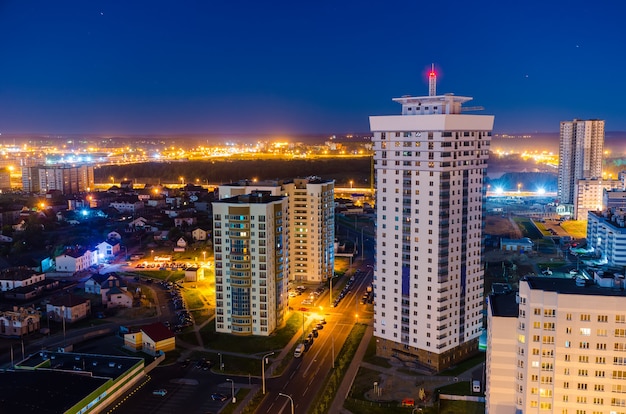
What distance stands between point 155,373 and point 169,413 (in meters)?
7.06

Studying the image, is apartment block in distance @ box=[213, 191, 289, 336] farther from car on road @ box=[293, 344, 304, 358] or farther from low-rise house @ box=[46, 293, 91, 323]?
low-rise house @ box=[46, 293, 91, 323]

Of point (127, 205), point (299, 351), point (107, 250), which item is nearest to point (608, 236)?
point (299, 351)

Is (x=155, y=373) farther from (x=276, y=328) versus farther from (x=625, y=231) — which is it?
(x=625, y=231)

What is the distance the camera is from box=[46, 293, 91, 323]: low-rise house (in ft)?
183

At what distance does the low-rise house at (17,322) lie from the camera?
2050 inches

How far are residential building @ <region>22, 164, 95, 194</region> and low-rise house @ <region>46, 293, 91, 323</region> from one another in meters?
102

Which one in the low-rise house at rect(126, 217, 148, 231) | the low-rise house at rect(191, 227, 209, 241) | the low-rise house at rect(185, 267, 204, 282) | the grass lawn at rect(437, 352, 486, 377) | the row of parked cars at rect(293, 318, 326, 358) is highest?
the low-rise house at rect(126, 217, 148, 231)

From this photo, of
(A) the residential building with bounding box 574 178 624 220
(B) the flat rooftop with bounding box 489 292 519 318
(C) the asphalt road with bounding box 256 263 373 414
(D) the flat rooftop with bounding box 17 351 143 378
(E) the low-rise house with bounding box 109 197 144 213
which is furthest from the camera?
(E) the low-rise house with bounding box 109 197 144 213

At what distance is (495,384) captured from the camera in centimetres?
3412

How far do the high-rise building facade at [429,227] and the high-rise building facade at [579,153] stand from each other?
98792mm

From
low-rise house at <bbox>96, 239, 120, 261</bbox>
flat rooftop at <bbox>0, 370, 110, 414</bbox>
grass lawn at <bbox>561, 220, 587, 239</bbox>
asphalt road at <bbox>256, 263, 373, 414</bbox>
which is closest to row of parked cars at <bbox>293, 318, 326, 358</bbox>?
asphalt road at <bbox>256, 263, 373, 414</bbox>

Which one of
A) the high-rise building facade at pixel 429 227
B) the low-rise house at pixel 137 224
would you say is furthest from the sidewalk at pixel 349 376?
the low-rise house at pixel 137 224

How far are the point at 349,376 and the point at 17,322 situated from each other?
29.4 metres

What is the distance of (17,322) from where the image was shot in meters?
52.0
